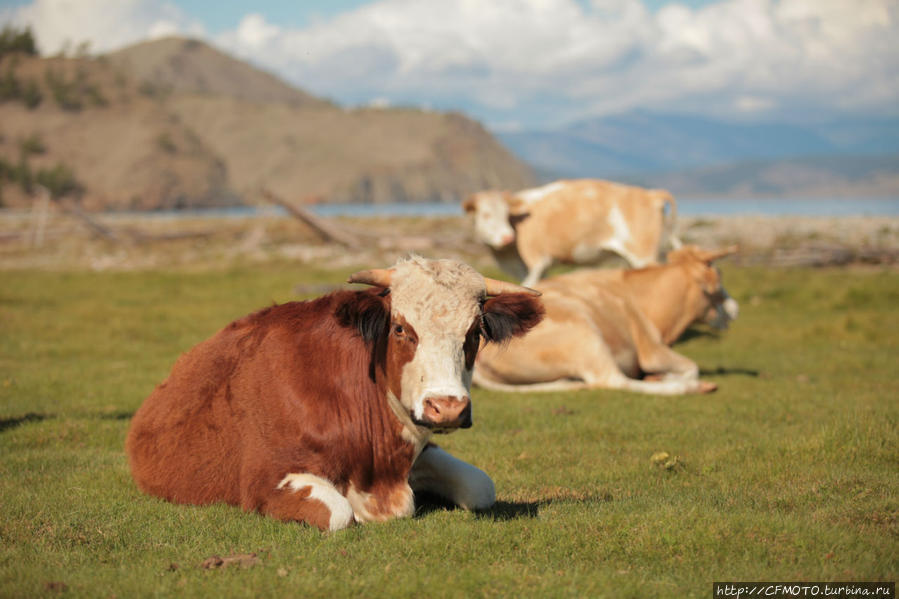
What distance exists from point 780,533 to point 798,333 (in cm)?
1297

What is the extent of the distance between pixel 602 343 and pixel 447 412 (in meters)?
7.07

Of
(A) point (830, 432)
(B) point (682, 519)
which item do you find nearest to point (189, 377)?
(B) point (682, 519)

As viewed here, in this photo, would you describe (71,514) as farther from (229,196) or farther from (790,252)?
(229,196)

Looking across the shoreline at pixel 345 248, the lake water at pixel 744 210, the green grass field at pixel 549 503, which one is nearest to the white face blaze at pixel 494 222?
the green grass field at pixel 549 503

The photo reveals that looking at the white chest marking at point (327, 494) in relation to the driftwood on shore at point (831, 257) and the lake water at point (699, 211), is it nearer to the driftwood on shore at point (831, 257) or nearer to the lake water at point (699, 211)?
the driftwood on shore at point (831, 257)

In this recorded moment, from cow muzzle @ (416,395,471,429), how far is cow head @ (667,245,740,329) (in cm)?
988

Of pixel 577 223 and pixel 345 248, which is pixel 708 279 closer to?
pixel 577 223

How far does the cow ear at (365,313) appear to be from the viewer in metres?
6.23

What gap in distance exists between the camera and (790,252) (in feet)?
95.8

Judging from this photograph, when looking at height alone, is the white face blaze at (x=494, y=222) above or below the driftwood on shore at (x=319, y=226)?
above

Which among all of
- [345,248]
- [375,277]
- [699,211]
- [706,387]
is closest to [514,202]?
[706,387]

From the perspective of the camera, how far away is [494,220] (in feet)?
62.6

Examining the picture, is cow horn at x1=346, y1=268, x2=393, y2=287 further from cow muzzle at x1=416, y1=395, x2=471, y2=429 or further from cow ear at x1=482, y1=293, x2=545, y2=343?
cow muzzle at x1=416, y1=395, x2=471, y2=429

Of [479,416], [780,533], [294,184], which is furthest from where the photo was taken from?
[294,184]
